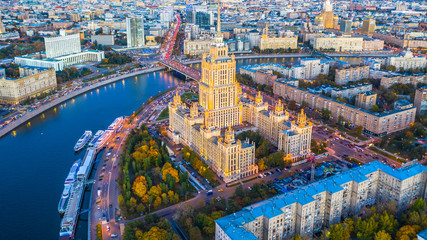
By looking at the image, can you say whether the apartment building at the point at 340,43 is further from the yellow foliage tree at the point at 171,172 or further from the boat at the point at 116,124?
the yellow foliage tree at the point at 171,172

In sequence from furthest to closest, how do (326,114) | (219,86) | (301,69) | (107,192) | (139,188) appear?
(301,69) → (326,114) → (219,86) → (107,192) → (139,188)

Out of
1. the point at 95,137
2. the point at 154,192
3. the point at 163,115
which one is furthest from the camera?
the point at 163,115

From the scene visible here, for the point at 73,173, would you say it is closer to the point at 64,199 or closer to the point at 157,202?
the point at 64,199

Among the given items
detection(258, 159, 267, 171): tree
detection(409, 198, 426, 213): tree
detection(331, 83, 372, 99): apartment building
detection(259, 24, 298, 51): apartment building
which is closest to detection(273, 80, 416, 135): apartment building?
detection(331, 83, 372, 99): apartment building

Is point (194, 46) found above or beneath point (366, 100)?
above

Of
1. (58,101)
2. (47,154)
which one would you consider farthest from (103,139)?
(58,101)

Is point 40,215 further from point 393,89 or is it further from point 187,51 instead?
→ point 187,51

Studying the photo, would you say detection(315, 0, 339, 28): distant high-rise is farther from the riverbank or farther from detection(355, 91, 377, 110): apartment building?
detection(355, 91, 377, 110): apartment building

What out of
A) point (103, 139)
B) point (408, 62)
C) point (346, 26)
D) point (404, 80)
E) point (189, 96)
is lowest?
point (103, 139)
